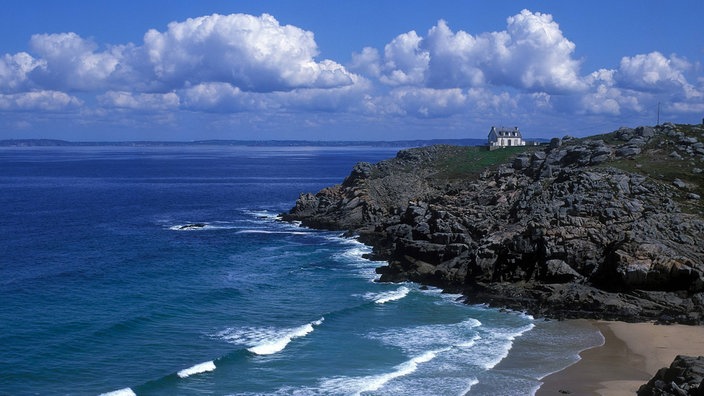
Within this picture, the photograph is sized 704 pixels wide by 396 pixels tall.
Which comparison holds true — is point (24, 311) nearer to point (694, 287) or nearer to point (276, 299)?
point (276, 299)

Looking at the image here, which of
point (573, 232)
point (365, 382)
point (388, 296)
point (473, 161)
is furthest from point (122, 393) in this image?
point (473, 161)

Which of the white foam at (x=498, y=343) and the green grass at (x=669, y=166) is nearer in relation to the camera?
the white foam at (x=498, y=343)

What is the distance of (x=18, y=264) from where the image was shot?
5728cm

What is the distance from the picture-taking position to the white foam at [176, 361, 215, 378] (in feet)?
109

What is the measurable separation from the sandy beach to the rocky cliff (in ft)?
6.37

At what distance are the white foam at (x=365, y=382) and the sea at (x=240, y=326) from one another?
0.31 ft

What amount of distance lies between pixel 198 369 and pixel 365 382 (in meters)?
8.24

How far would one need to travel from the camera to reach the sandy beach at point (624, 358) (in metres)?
31.9

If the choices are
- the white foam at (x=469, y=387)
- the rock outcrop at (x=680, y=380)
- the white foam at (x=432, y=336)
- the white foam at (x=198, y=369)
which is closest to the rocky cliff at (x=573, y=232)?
the white foam at (x=432, y=336)

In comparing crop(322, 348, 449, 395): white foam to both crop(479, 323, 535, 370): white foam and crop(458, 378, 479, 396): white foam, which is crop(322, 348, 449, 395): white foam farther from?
crop(479, 323, 535, 370): white foam

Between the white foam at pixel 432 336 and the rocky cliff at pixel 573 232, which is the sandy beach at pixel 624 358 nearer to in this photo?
the rocky cliff at pixel 573 232

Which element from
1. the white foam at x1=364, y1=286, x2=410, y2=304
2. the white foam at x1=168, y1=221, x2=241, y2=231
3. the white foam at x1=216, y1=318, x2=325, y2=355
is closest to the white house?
the white foam at x1=168, y1=221, x2=241, y2=231

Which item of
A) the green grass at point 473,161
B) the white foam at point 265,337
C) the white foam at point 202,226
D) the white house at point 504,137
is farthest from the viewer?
the white house at point 504,137

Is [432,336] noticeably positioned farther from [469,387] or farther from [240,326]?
[240,326]
